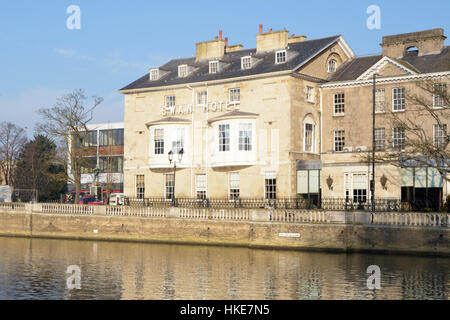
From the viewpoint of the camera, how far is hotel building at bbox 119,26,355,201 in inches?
2103

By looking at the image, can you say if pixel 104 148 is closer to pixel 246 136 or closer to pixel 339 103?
pixel 246 136

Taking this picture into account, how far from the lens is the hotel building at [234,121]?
53.4m

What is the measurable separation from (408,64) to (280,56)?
9.78m

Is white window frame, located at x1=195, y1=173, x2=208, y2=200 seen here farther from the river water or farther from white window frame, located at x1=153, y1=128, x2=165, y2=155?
the river water

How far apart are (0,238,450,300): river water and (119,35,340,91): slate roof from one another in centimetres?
1789

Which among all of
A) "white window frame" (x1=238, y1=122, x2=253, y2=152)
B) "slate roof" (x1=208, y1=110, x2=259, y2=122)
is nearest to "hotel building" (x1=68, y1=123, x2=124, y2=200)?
"slate roof" (x1=208, y1=110, x2=259, y2=122)

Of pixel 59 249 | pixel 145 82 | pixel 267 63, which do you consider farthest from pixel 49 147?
pixel 59 249

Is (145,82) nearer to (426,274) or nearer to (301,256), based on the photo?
(301,256)

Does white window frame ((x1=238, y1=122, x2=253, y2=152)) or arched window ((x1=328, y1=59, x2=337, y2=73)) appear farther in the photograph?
arched window ((x1=328, y1=59, x2=337, y2=73))

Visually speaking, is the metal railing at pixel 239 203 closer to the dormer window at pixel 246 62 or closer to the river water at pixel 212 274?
the river water at pixel 212 274

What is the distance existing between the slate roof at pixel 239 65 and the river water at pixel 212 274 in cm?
1789

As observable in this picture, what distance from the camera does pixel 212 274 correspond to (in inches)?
1229

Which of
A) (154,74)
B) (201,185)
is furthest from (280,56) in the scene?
(154,74)

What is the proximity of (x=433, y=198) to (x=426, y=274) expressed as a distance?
19.4m
